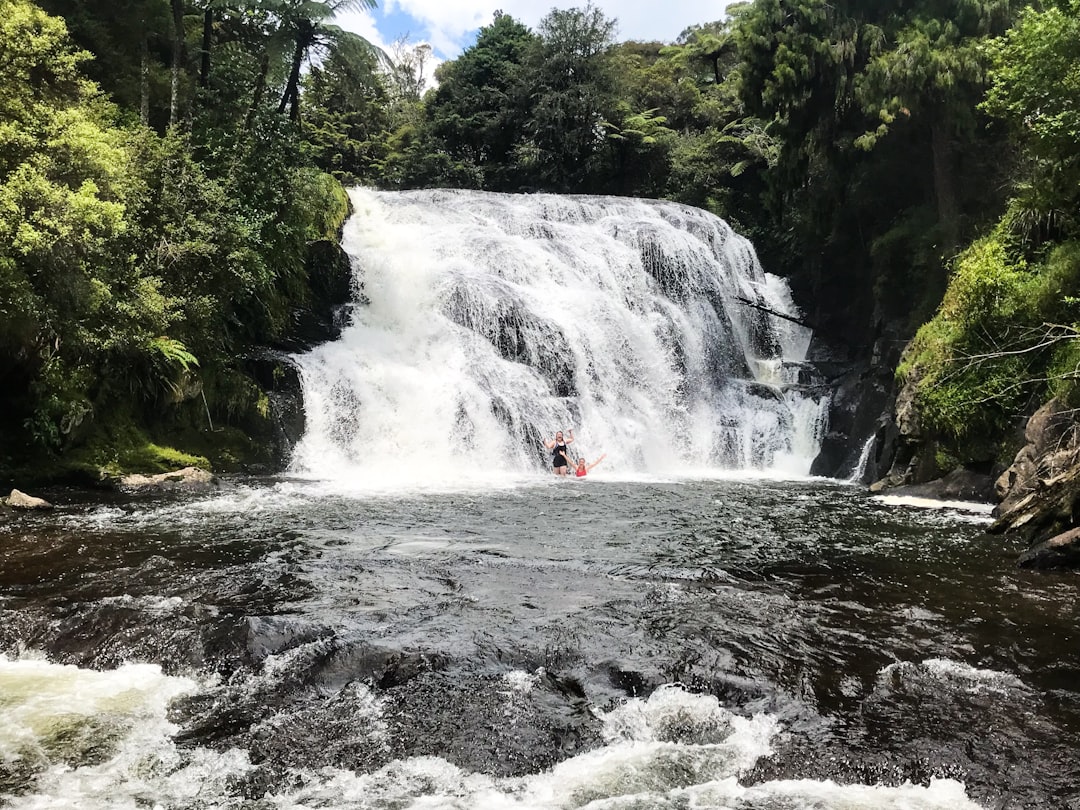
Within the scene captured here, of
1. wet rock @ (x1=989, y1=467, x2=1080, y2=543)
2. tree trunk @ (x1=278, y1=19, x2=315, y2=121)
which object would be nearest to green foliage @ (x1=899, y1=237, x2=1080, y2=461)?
wet rock @ (x1=989, y1=467, x2=1080, y2=543)

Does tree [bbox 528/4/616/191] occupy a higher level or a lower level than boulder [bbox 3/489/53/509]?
higher

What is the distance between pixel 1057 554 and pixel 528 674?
18.7ft

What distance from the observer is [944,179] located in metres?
17.5

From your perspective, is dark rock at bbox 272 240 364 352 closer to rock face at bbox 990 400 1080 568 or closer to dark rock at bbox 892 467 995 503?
dark rock at bbox 892 467 995 503

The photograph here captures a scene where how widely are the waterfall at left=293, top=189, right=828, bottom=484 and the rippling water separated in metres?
7.15

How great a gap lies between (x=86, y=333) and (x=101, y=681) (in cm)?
810

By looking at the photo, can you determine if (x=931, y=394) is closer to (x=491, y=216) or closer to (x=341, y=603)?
(x=341, y=603)

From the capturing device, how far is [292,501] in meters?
11.6

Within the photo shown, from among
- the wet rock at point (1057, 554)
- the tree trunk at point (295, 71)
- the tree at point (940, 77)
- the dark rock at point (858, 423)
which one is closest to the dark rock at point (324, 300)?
the tree trunk at point (295, 71)

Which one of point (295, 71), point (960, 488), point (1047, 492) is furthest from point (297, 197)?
point (1047, 492)

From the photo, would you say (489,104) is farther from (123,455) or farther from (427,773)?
(427,773)

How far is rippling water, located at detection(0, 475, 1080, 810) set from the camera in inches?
151

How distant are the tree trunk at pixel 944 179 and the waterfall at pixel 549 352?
476 cm

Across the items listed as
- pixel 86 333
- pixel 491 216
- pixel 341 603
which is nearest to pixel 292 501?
pixel 86 333
